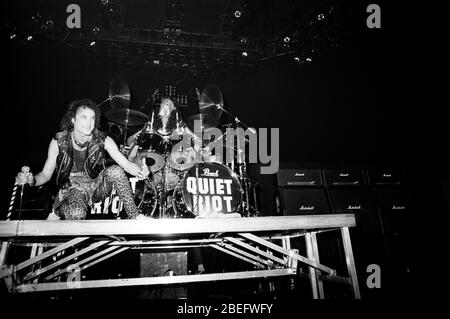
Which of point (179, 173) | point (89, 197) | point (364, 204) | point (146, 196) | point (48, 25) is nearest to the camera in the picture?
point (89, 197)

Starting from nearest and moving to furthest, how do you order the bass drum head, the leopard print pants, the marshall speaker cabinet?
the leopard print pants < the bass drum head < the marshall speaker cabinet

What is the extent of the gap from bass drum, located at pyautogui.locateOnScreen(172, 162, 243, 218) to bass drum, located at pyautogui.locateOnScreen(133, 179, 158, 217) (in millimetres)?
284

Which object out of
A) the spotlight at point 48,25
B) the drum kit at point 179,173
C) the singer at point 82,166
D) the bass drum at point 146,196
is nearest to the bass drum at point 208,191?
the drum kit at point 179,173

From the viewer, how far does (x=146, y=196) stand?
334cm

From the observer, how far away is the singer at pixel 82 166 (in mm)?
2016

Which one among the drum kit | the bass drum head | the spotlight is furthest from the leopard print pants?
the spotlight

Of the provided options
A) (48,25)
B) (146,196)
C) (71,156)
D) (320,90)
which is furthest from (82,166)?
(320,90)

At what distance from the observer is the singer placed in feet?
6.61

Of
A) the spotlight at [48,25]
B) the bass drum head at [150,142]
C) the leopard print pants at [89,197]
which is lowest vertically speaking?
the leopard print pants at [89,197]

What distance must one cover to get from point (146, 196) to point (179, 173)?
546mm

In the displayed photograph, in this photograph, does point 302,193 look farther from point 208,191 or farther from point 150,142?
point 150,142

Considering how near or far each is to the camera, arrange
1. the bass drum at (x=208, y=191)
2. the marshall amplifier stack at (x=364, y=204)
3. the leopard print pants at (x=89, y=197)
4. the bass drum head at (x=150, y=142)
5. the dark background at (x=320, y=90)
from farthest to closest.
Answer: the marshall amplifier stack at (x=364, y=204) < the dark background at (x=320, y=90) < the bass drum head at (x=150, y=142) < the bass drum at (x=208, y=191) < the leopard print pants at (x=89, y=197)

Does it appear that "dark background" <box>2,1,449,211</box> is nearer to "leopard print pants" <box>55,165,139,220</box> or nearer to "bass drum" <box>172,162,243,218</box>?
"bass drum" <box>172,162,243,218</box>

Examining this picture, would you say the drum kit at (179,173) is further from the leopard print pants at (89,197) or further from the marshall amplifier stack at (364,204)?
the marshall amplifier stack at (364,204)
